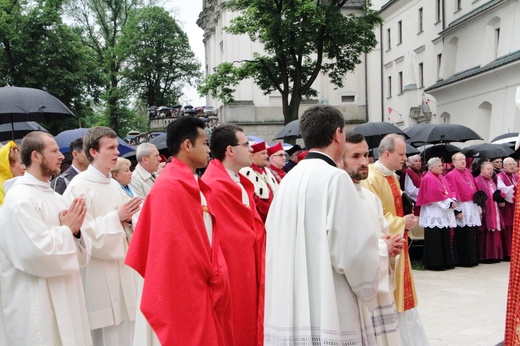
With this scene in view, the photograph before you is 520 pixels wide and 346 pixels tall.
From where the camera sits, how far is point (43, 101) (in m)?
8.93

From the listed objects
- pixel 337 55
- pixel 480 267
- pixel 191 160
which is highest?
pixel 337 55

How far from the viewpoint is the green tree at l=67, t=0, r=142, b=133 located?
1812 inches

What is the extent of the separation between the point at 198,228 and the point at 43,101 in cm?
559

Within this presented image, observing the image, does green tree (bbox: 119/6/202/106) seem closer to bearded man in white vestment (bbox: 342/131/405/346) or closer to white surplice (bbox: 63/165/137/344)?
white surplice (bbox: 63/165/137/344)

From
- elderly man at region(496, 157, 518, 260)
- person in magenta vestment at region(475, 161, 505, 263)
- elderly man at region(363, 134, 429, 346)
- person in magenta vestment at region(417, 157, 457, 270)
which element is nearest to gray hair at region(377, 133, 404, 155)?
elderly man at region(363, 134, 429, 346)

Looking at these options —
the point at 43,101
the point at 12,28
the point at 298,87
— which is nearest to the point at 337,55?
the point at 298,87

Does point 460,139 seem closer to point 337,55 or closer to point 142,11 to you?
point 337,55

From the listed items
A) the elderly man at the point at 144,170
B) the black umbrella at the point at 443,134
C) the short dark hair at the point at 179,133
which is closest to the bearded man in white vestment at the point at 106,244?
the short dark hair at the point at 179,133

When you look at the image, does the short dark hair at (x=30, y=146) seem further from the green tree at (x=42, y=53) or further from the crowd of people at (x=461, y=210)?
the green tree at (x=42, y=53)

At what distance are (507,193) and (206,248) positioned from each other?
10876 millimetres

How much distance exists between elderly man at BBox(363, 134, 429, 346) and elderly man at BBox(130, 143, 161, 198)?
3098mm

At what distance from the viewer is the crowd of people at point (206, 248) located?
364 centimetres

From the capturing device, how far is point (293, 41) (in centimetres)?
2872

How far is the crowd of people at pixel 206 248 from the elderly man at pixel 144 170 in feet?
4.07
